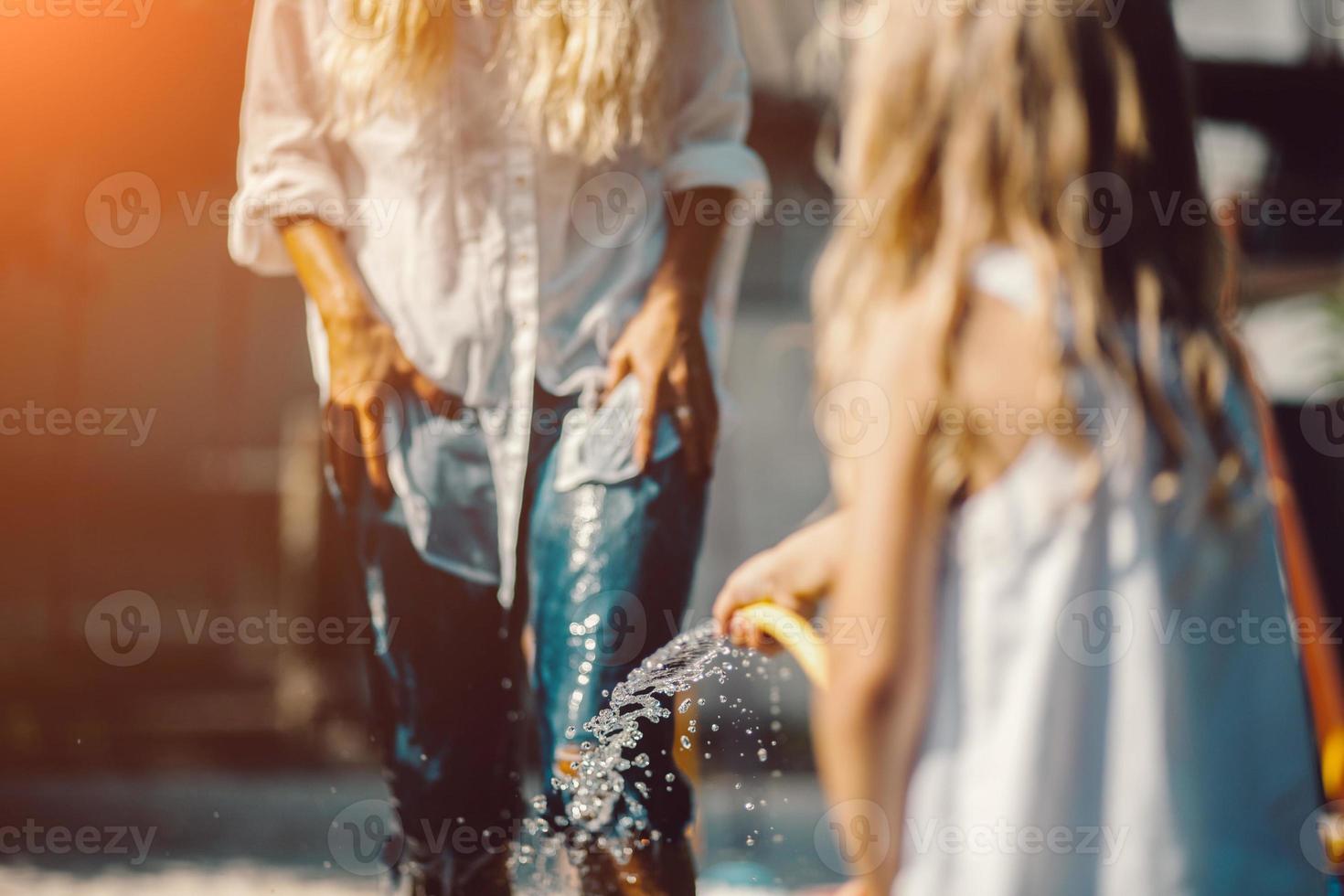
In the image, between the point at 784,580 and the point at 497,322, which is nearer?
the point at 784,580

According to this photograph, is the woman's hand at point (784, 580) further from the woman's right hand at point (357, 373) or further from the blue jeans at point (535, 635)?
the woman's right hand at point (357, 373)

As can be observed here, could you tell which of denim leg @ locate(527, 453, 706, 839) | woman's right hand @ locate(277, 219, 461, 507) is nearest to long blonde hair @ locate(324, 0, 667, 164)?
woman's right hand @ locate(277, 219, 461, 507)

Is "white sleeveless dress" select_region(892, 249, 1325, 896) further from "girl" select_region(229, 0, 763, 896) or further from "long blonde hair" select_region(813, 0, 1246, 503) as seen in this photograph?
"girl" select_region(229, 0, 763, 896)

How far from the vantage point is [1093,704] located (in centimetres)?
184

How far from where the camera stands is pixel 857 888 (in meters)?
1.91

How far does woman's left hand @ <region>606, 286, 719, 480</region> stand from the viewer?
1984 mm

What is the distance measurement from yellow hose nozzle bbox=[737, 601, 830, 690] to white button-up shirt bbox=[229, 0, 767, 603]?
0.46 m

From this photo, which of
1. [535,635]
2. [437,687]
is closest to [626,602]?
[535,635]

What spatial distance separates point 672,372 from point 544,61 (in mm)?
622

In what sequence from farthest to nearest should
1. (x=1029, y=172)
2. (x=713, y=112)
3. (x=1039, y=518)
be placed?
(x=713, y=112), (x=1029, y=172), (x=1039, y=518)

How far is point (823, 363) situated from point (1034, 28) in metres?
0.69

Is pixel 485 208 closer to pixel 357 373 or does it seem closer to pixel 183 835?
pixel 357 373

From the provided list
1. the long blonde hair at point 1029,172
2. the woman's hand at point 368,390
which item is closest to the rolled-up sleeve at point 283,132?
the woman's hand at point 368,390

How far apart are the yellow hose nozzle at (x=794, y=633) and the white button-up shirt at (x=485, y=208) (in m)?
0.46
